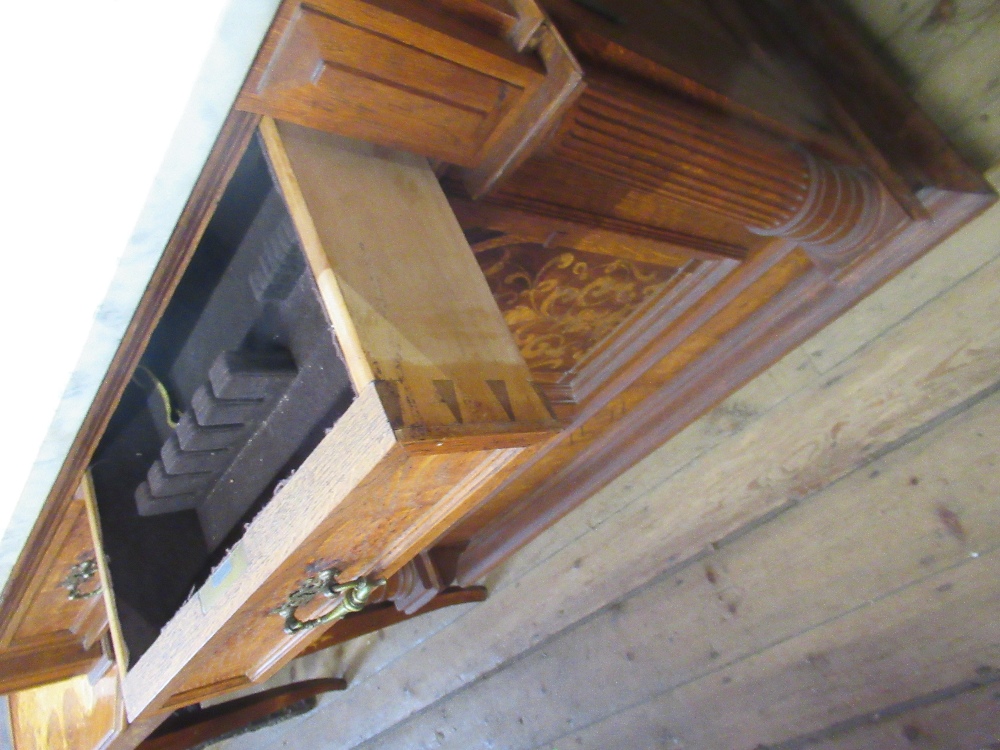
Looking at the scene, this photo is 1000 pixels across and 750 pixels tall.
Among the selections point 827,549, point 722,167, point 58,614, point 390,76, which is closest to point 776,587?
point 827,549

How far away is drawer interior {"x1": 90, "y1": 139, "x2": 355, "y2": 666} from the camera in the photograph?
32.7 inches

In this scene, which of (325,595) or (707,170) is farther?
(707,170)

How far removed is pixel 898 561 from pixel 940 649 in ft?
0.44

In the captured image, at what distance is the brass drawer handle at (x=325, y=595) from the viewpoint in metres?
0.66

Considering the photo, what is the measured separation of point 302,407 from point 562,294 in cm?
39

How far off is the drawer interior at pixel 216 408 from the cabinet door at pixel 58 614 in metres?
0.11

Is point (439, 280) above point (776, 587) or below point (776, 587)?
above

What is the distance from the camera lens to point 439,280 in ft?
1.97

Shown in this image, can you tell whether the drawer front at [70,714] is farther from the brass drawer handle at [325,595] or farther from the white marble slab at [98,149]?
the white marble slab at [98,149]

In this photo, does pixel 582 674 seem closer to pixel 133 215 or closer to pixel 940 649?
pixel 940 649

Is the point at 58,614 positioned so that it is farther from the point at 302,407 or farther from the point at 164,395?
the point at 302,407

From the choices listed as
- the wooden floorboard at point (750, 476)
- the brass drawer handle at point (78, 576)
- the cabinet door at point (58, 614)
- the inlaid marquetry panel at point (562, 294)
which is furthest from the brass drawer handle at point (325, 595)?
the wooden floorboard at point (750, 476)

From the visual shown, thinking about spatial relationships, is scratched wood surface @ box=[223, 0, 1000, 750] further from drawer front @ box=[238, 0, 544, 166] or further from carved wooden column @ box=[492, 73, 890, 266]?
drawer front @ box=[238, 0, 544, 166]

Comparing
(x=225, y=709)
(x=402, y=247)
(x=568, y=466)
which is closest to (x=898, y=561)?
(x=568, y=466)
